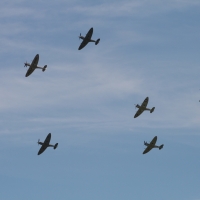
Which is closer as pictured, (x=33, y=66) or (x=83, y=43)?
(x=33, y=66)

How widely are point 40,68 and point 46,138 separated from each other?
90.4 ft

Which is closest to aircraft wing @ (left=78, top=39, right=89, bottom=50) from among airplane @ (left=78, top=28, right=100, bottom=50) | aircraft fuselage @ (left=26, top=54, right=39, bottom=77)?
airplane @ (left=78, top=28, right=100, bottom=50)

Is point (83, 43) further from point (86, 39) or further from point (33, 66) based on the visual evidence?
point (33, 66)

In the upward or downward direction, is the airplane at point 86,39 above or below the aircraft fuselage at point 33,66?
above

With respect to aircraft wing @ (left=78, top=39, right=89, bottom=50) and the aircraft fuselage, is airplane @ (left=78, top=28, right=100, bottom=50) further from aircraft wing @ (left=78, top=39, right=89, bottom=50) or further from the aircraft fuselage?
the aircraft fuselage

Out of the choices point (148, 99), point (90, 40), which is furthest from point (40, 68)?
point (148, 99)

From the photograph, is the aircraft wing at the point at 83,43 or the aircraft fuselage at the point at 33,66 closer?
the aircraft fuselage at the point at 33,66

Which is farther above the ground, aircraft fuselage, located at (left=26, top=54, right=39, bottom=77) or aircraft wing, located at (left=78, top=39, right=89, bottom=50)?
aircraft wing, located at (left=78, top=39, right=89, bottom=50)

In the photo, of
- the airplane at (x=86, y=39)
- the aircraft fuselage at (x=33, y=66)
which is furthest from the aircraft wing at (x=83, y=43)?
the aircraft fuselage at (x=33, y=66)

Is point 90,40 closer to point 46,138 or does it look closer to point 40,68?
point 40,68

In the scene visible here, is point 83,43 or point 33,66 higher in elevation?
point 83,43

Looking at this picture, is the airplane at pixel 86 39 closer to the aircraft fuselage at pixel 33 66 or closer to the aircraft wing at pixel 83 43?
the aircraft wing at pixel 83 43

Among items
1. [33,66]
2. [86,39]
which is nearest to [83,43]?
[86,39]

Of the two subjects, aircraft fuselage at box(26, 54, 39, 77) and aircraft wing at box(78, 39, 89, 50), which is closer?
aircraft fuselage at box(26, 54, 39, 77)
